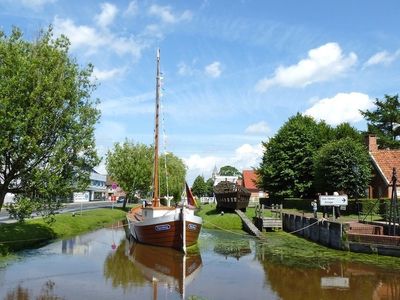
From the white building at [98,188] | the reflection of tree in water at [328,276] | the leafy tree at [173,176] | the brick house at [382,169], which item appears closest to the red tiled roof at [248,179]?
the leafy tree at [173,176]

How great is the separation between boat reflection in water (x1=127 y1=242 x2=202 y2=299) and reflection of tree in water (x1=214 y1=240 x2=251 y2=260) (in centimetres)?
203

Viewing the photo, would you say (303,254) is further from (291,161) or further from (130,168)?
(130,168)

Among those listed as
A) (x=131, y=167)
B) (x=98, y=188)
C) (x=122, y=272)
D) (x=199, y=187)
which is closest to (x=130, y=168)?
(x=131, y=167)

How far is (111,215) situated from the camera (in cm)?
5569

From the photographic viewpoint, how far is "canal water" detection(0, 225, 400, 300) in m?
17.1

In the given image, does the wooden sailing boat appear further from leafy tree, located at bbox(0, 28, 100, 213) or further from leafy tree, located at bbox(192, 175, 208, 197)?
leafy tree, located at bbox(192, 175, 208, 197)

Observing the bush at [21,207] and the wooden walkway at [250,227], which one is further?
the wooden walkway at [250,227]

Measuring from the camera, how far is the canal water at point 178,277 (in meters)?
17.1

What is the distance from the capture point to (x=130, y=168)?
65.6 m

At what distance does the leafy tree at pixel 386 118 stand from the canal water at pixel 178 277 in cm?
5791

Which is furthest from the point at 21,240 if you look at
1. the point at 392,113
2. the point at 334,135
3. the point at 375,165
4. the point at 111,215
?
the point at 392,113

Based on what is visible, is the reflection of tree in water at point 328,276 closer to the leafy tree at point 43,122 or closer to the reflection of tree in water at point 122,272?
the reflection of tree in water at point 122,272

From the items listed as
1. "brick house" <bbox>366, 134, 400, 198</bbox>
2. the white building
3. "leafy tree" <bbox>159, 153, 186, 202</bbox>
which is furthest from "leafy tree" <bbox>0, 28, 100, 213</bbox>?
the white building

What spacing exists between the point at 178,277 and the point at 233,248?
9576mm
